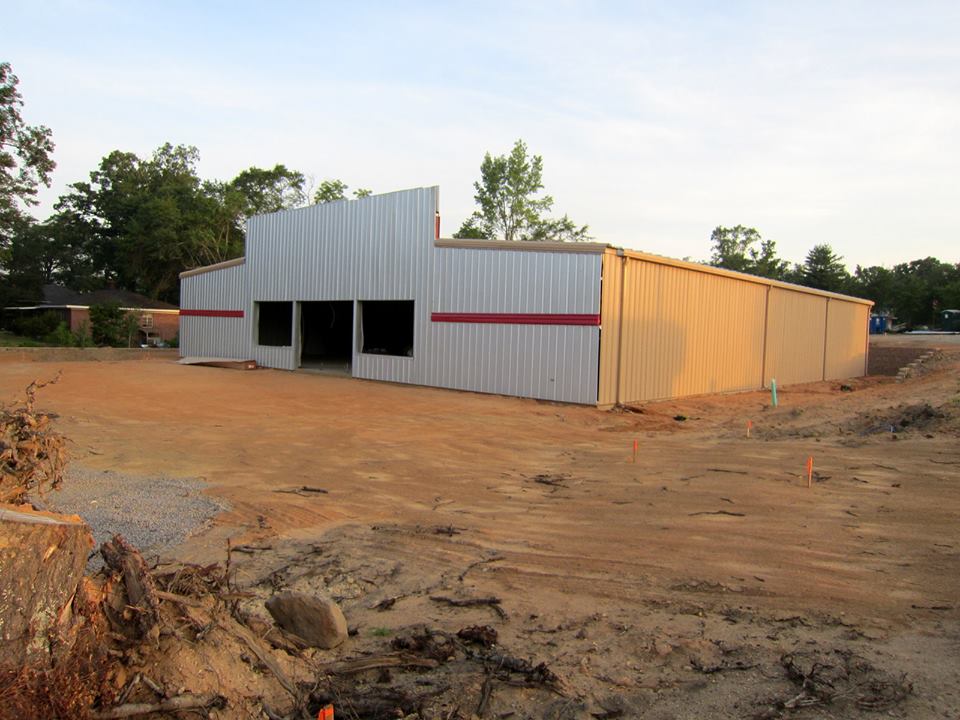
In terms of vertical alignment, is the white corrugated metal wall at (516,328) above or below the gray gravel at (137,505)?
above

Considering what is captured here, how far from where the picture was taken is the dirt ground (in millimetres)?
3951

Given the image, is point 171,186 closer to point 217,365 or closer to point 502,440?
point 217,365

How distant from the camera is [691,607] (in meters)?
5.13

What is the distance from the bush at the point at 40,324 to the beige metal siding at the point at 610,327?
3847 centimetres

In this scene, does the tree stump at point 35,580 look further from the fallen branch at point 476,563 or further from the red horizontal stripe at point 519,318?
the red horizontal stripe at point 519,318

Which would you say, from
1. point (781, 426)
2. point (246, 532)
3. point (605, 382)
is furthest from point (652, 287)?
point (246, 532)

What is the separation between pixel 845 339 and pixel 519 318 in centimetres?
2132

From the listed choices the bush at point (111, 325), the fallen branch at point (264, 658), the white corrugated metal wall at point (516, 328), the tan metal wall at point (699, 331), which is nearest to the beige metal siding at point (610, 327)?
the tan metal wall at point (699, 331)

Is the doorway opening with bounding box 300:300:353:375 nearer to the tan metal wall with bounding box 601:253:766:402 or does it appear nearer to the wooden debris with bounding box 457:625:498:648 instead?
the tan metal wall with bounding box 601:253:766:402

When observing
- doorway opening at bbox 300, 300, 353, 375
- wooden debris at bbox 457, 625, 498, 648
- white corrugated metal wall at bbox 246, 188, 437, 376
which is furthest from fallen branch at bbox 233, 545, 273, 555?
doorway opening at bbox 300, 300, 353, 375

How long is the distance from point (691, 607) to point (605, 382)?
13938 mm

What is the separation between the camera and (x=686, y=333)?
22094 mm

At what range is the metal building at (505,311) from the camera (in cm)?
1928

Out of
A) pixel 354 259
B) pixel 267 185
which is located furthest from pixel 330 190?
pixel 354 259
